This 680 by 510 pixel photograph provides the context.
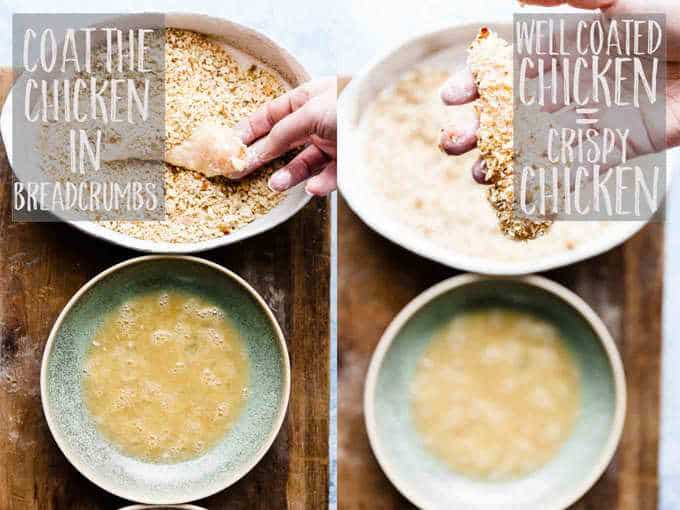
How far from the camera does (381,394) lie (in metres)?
0.59

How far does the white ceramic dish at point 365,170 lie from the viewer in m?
0.57

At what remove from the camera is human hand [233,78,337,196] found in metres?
0.62

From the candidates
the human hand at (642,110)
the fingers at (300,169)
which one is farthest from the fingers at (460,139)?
the fingers at (300,169)

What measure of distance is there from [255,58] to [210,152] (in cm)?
9

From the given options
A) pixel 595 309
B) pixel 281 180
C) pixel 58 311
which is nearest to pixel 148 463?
pixel 58 311

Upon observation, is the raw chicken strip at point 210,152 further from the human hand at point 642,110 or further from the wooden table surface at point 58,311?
the human hand at point 642,110

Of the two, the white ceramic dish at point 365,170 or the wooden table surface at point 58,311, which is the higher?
the white ceramic dish at point 365,170

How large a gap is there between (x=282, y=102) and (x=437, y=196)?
15 cm

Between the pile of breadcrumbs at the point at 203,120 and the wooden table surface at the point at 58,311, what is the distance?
30 mm

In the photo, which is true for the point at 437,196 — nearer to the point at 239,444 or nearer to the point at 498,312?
the point at 498,312

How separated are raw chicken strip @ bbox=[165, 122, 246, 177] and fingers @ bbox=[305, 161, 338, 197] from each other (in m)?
0.06

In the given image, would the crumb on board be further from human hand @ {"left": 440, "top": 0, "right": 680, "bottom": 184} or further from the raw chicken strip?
the raw chicken strip

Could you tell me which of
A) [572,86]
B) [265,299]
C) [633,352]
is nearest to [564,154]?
[572,86]

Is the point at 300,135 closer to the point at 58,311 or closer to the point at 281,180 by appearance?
the point at 281,180
